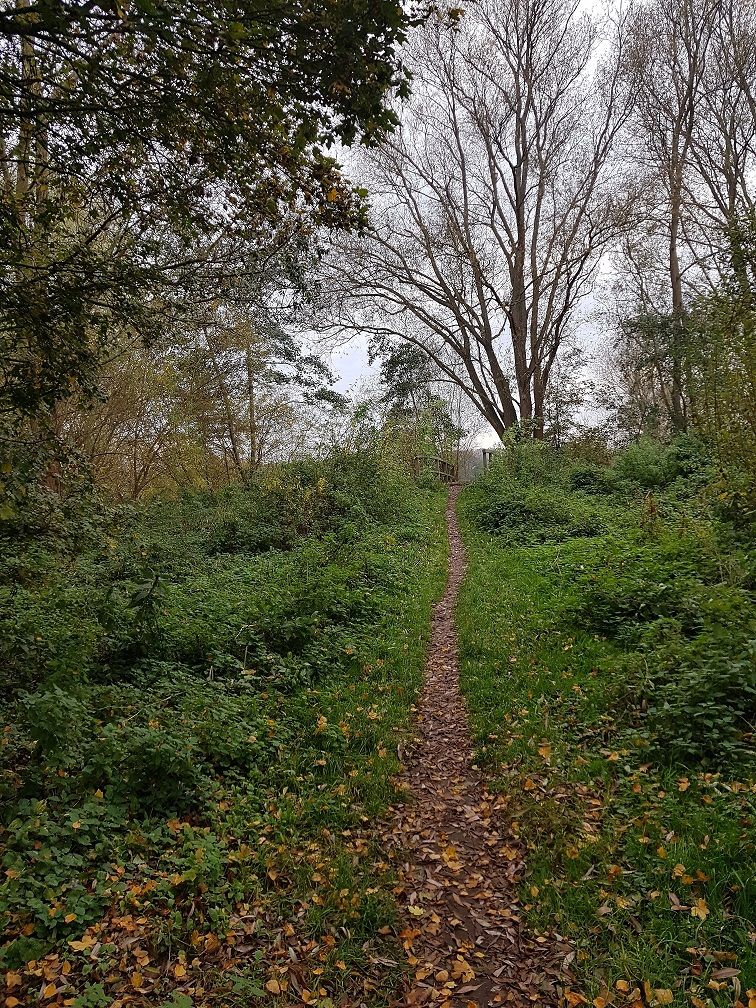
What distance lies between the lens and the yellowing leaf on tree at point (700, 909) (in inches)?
103

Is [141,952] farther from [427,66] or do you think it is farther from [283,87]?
[427,66]

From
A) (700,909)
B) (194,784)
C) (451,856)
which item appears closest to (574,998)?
(700,909)

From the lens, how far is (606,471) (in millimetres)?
15688

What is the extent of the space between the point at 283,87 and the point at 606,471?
48.4 feet

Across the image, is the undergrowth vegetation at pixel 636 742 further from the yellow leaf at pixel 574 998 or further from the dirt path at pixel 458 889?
the dirt path at pixel 458 889

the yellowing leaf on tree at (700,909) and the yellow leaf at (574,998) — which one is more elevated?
the yellowing leaf on tree at (700,909)

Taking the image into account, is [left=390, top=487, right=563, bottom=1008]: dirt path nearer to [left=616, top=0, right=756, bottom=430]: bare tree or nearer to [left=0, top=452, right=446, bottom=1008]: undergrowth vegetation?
[left=0, top=452, right=446, bottom=1008]: undergrowth vegetation

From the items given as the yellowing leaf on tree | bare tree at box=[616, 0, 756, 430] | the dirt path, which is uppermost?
bare tree at box=[616, 0, 756, 430]

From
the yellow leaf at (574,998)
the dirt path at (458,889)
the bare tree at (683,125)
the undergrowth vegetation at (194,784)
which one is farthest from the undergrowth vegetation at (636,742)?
the bare tree at (683,125)

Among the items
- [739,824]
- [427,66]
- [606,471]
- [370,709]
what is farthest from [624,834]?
[427,66]

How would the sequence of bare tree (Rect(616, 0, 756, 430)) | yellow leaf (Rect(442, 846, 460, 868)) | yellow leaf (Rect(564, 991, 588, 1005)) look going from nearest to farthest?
yellow leaf (Rect(564, 991, 588, 1005))
yellow leaf (Rect(442, 846, 460, 868))
bare tree (Rect(616, 0, 756, 430))

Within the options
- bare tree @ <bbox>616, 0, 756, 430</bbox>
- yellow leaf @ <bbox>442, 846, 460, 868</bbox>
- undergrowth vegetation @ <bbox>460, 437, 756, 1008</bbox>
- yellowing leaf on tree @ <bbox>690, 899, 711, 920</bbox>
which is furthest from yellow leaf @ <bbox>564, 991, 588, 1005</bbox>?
bare tree @ <bbox>616, 0, 756, 430</bbox>

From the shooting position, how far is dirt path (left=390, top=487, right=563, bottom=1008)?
8.63ft

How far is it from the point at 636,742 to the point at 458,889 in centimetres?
174
